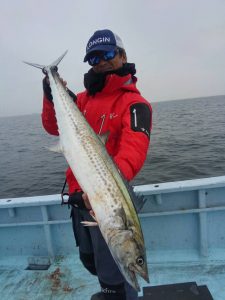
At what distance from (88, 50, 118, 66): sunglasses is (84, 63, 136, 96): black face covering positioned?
4.9 inches

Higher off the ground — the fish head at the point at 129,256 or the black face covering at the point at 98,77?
the black face covering at the point at 98,77

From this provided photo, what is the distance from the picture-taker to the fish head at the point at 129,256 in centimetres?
236

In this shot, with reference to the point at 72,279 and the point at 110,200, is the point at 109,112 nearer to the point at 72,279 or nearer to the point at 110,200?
the point at 110,200

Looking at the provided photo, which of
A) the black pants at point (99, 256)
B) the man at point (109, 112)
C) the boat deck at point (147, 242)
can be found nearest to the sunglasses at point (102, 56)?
the man at point (109, 112)

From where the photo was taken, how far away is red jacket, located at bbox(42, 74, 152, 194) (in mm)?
2645

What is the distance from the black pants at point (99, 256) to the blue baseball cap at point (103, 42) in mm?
1592

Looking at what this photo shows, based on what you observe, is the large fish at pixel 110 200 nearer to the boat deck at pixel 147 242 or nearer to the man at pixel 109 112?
the man at pixel 109 112

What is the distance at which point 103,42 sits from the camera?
3.02m

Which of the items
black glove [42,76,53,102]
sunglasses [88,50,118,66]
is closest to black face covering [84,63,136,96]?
sunglasses [88,50,118,66]

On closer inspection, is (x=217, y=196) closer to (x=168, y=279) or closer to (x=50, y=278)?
(x=168, y=279)

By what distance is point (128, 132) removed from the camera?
2.72m

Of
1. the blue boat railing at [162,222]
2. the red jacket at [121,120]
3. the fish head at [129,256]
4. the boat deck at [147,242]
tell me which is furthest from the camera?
the blue boat railing at [162,222]

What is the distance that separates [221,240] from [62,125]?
125 inches

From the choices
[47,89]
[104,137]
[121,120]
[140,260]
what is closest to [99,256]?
[140,260]
